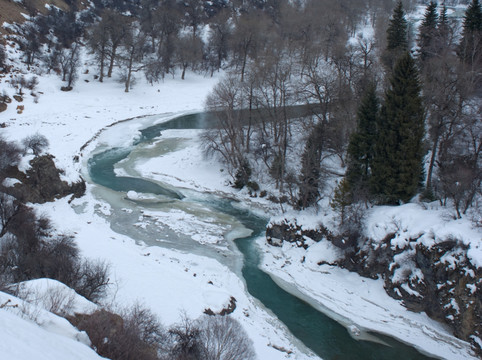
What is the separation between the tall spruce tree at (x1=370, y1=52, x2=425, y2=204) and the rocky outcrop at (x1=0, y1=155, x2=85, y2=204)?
2051 cm

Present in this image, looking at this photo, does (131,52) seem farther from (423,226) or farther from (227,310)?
(423,226)

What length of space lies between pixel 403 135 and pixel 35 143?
90.1 feet

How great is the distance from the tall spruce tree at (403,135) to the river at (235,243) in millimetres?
8349

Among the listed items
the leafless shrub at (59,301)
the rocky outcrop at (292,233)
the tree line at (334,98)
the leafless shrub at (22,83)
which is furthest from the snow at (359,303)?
the leafless shrub at (22,83)

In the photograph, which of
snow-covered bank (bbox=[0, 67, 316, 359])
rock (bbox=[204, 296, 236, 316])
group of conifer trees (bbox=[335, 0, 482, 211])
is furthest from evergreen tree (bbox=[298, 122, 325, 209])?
rock (bbox=[204, 296, 236, 316])

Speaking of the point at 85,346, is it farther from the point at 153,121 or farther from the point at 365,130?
the point at 153,121

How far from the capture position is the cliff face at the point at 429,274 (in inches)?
599

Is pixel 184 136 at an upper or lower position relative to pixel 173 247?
upper

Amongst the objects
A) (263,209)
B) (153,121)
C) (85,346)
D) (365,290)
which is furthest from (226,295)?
(153,121)

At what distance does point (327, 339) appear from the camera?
15.2 metres

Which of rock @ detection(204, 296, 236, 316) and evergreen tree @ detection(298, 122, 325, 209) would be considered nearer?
rock @ detection(204, 296, 236, 316)

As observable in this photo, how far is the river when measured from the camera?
14984 mm

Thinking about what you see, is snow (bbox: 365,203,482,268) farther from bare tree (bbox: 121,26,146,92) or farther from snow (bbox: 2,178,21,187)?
bare tree (bbox: 121,26,146,92)

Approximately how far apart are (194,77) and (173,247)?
45904mm
